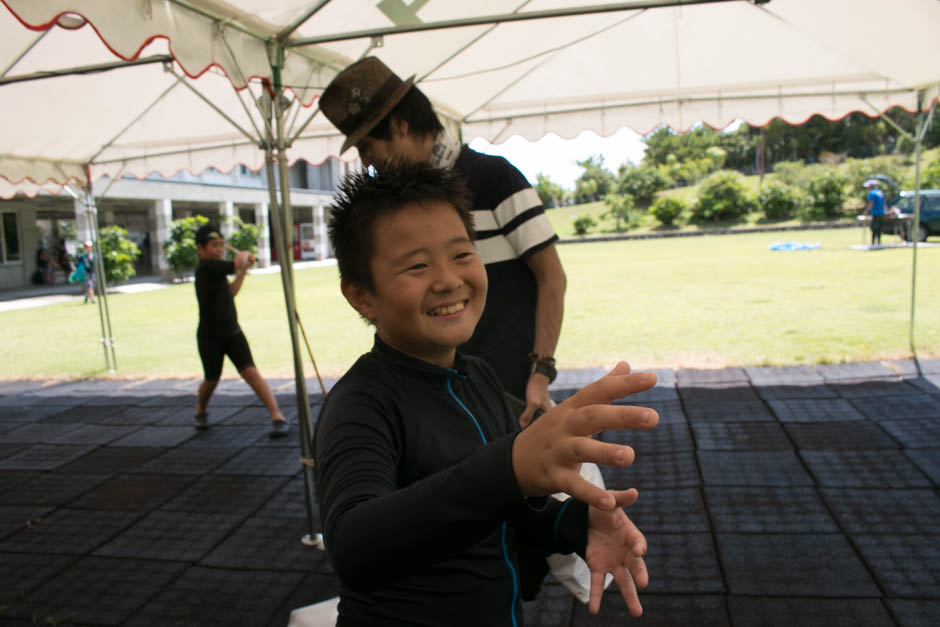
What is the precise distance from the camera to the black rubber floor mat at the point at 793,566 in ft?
9.16

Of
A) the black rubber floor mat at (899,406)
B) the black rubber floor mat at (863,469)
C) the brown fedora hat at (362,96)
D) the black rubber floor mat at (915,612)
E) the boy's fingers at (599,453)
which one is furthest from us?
the black rubber floor mat at (899,406)

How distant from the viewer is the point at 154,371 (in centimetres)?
880

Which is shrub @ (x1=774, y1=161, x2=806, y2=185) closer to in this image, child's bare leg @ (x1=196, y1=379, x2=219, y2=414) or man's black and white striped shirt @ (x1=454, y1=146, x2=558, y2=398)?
child's bare leg @ (x1=196, y1=379, x2=219, y2=414)

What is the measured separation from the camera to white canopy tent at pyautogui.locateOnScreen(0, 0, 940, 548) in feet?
11.4

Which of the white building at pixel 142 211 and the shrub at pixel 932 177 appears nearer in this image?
the white building at pixel 142 211

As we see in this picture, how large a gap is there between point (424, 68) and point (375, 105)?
363cm

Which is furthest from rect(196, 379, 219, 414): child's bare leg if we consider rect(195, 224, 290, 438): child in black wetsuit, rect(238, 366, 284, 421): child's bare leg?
rect(238, 366, 284, 421): child's bare leg

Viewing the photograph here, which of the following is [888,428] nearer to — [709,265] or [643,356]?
[643,356]

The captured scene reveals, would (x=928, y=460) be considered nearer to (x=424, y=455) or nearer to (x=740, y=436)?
(x=740, y=436)

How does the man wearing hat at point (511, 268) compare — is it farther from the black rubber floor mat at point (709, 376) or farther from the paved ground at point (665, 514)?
the black rubber floor mat at point (709, 376)

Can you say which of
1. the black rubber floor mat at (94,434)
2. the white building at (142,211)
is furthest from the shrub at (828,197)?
the black rubber floor mat at (94,434)

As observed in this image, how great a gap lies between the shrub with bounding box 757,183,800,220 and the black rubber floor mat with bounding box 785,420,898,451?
3461 centimetres

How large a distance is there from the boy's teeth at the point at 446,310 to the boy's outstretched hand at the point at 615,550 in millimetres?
431

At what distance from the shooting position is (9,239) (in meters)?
24.0
